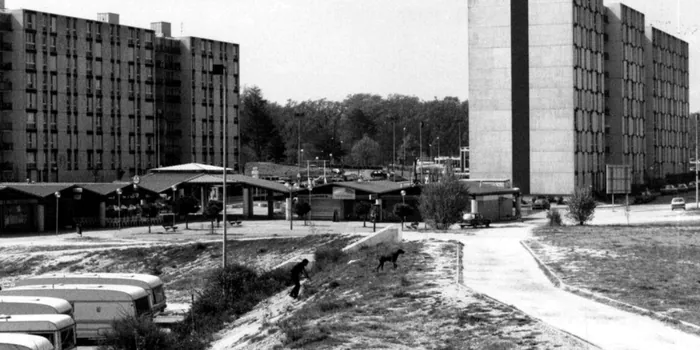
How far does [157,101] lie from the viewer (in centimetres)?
15350

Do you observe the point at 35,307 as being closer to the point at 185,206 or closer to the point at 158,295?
the point at 158,295

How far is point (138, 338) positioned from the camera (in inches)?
1261

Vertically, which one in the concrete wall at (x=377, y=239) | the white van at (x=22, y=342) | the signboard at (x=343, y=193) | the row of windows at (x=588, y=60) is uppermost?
the row of windows at (x=588, y=60)

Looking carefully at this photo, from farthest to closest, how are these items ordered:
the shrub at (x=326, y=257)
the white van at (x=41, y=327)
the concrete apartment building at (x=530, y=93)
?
the concrete apartment building at (x=530, y=93) → the shrub at (x=326, y=257) → the white van at (x=41, y=327)

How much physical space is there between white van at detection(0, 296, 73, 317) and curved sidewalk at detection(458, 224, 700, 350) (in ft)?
46.2

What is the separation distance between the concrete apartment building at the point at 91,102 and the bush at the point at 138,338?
331 ft

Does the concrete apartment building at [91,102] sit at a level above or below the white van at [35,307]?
above

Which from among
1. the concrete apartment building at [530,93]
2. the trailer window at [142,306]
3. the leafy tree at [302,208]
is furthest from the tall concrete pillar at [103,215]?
the concrete apartment building at [530,93]

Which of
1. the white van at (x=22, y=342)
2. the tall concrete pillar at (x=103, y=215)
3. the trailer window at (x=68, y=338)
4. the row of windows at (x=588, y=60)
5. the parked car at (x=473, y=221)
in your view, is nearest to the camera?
the white van at (x=22, y=342)

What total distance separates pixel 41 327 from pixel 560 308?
1563 cm

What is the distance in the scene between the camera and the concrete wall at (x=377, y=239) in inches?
2285

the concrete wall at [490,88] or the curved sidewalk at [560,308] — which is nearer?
the curved sidewalk at [560,308]

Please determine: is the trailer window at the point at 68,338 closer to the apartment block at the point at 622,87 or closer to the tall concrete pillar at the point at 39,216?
the tall concrete pillar at the point at 39,216

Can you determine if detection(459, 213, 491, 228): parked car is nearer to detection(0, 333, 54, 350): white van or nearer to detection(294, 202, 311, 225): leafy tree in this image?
detection(294, 202, 311, 225): leafy tree
